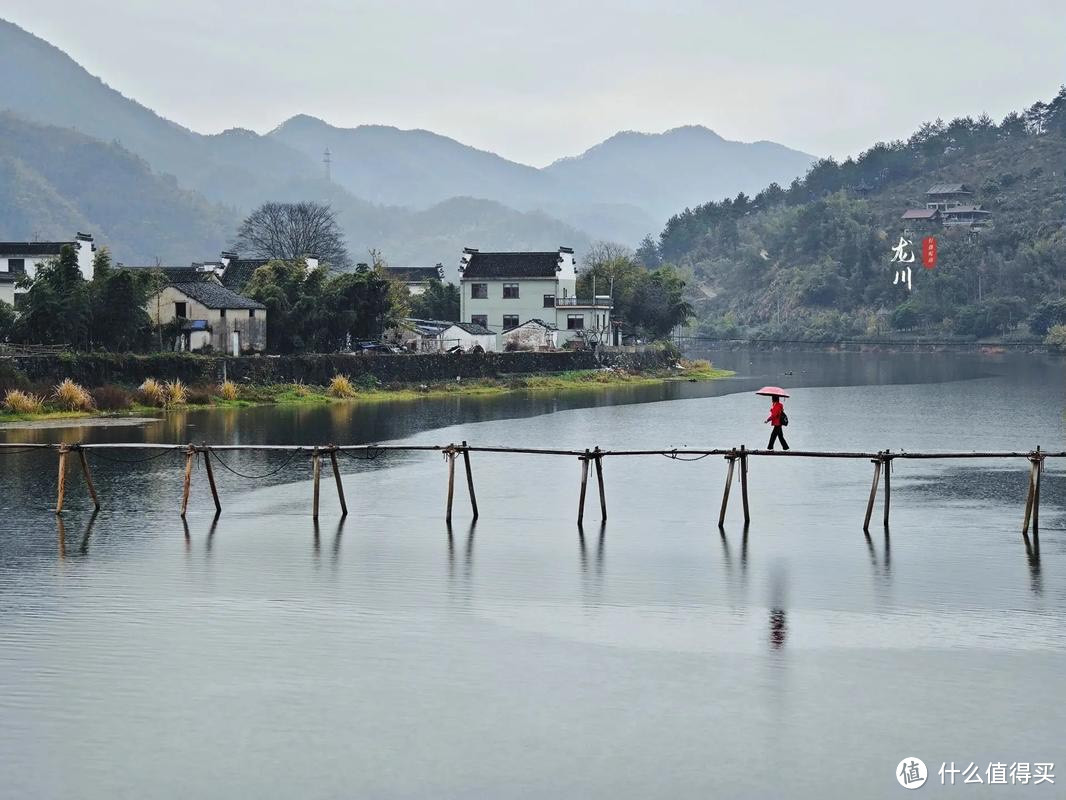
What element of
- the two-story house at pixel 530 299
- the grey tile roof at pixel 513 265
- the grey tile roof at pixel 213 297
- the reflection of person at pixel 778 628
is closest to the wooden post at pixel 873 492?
the reflection of person at pixel 778 628

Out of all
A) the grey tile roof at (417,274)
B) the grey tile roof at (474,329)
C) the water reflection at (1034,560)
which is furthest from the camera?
the grey tile roof at (417,274)

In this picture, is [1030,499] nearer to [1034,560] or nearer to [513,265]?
[1034,560]

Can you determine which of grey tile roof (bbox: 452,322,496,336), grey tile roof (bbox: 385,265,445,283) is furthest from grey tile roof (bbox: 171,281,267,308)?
grey tile roof (bbox: 385,265,445,283)

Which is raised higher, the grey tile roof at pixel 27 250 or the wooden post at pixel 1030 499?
the grey tile roof at pixel 27 250

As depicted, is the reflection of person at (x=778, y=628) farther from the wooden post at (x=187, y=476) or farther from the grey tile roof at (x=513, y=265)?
the grey tile roof at (x=513, y=265)

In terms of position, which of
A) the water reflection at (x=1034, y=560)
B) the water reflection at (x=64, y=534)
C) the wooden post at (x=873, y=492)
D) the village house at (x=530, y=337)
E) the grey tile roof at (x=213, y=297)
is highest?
the grey tile roof at (x=213, y=297)

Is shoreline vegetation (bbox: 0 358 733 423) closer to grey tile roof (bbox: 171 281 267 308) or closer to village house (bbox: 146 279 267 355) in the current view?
village house (bbox: 146 279 267 355)

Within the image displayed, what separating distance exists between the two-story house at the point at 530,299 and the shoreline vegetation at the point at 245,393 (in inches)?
376

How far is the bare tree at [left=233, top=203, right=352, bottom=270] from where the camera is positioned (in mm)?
145625

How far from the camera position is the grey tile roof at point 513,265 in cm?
11619

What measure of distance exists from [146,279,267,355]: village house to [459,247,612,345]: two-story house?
35.0 metres

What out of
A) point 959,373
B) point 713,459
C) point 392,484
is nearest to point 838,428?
point 713,459

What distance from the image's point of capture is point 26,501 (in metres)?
37.6

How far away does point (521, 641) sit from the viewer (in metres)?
22.2
